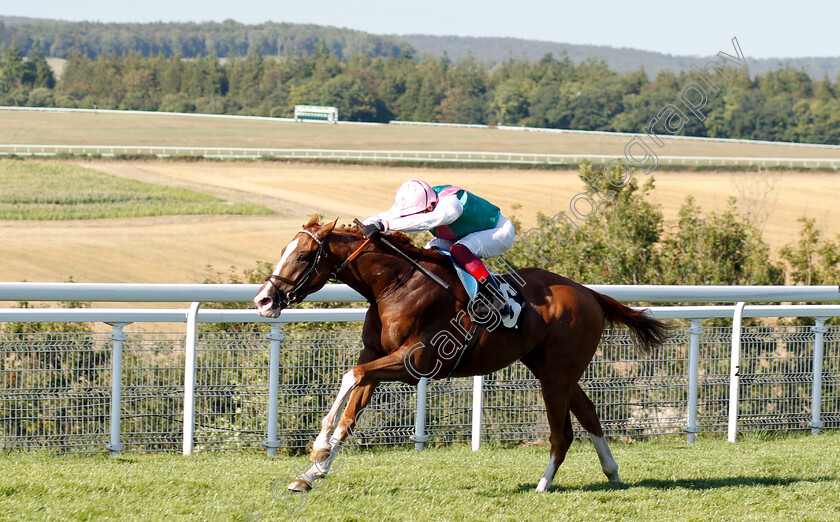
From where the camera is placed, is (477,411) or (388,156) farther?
(388,156)

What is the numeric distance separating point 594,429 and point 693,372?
5.77ft

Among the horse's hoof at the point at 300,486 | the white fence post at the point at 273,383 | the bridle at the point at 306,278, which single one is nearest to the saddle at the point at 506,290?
the bridle at the point at 306,278

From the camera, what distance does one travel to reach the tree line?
7088cm

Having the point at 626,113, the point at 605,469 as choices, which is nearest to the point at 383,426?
the point at 605,469

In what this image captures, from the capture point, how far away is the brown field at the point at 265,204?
854 inches

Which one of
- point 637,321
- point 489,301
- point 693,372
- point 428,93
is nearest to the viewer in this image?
point 489,301

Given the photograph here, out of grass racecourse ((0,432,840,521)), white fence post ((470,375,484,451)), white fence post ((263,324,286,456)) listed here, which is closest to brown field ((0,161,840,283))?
white fence post ((263,324,286,456))

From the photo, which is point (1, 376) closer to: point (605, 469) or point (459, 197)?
point (459, 197)

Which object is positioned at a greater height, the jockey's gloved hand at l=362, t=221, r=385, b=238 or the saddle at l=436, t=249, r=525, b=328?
the jockey's gloved hand at l=362, t=221, r=385, b=238

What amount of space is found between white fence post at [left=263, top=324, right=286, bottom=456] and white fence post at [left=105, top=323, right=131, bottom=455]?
2.79 feet

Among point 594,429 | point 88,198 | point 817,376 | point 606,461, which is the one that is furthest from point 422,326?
point 88,198

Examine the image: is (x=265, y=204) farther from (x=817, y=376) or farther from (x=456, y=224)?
(x=456, y=224)

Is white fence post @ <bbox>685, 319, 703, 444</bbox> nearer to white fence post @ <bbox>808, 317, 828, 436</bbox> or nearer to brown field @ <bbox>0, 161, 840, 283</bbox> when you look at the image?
white fence post @ <bbox>808, 317, 828, 436</bbox>

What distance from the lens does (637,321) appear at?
5137mm
